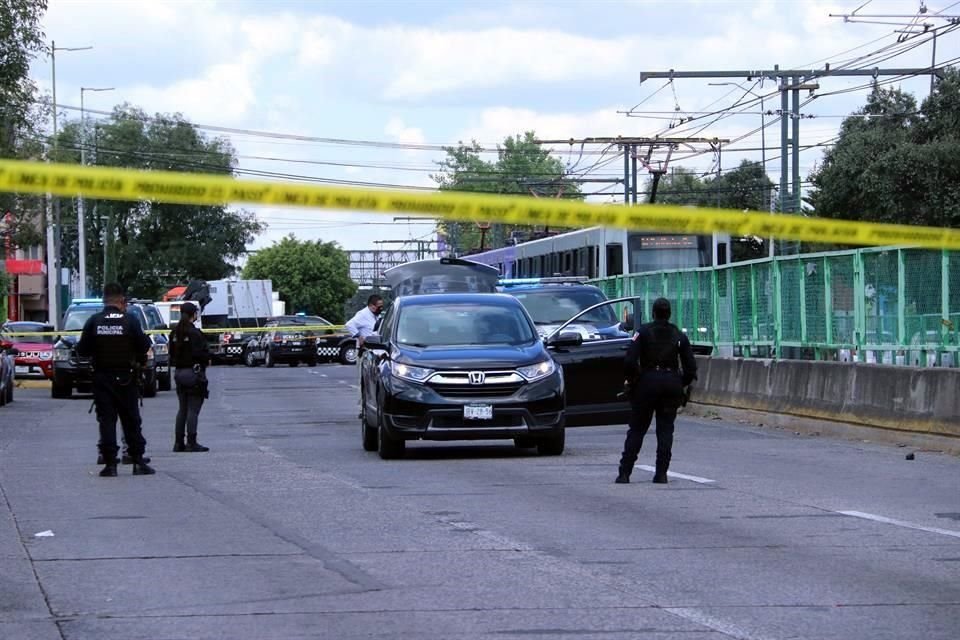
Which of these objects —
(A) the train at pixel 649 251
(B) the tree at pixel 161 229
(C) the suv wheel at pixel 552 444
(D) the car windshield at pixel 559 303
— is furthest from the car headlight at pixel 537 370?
(B) the tree at pixel 161 229

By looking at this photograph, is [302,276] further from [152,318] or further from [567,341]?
[567,341]

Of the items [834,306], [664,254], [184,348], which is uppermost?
[664,254]

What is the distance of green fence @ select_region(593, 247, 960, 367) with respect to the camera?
2012 cm

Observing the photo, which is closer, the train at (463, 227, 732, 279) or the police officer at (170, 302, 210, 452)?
the police officer at (170, 302, 210, 452)

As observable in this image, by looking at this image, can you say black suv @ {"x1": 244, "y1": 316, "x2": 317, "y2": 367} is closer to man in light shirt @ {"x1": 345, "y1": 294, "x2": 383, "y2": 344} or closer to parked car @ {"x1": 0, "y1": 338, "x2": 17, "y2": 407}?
parked car @ {"x1": 0, "y1": 338, "x2": 17, "y2": 407}

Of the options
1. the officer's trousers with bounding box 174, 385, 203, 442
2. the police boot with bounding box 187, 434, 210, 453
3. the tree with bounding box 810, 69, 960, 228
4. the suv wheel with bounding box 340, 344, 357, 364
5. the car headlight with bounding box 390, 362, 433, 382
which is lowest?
the suv wheel with bounding box 340, 344, 357, 364

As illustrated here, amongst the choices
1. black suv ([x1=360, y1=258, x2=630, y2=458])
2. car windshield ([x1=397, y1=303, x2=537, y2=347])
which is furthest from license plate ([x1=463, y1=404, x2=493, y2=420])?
car windshield ([x1=397, y1=303, x2=537, y2=347])

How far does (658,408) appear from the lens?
590 inches

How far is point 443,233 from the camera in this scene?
143 metres

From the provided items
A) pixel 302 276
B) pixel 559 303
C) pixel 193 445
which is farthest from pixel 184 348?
pixel 302 276

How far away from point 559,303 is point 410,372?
9.22 meters

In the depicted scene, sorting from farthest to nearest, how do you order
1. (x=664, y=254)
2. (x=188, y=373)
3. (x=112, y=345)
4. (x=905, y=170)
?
(x=905, y=170)
(x=664, y=254)
(x=188, y=373)
(x=112, y=345)

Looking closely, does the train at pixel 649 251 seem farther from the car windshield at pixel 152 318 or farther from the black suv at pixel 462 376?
the black suv at pixel 462 376

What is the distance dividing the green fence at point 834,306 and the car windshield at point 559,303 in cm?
248
